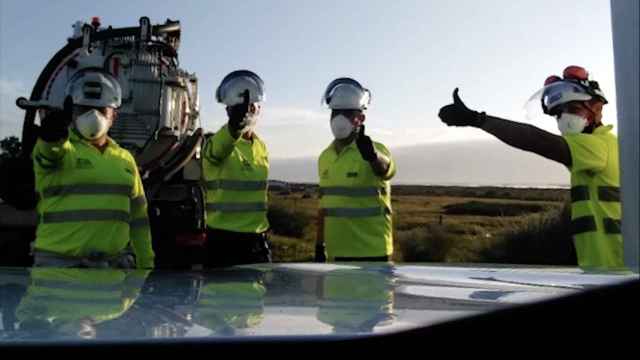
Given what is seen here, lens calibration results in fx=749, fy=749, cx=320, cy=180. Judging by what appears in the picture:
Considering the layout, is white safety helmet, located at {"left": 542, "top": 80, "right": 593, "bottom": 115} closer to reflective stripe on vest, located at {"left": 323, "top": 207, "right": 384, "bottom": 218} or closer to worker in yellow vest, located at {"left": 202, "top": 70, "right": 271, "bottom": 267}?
reflective stripe on vest, located at {"left": 323, "top": 207, "right": 384, "bottom": 218}

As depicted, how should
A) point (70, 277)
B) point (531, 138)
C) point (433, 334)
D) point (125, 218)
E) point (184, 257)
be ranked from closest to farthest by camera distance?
point (433, 334) → point (70, 277) → point (531, 138) → point (125, 218) → point (184, 257)

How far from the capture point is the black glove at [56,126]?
4.12m

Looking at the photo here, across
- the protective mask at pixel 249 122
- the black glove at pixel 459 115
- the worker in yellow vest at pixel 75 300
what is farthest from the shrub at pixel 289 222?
the worker in yellow vest at pixel 75 300

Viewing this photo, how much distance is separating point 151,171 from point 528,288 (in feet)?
27.2

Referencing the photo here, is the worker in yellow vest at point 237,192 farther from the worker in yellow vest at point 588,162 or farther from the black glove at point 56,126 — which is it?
the worker in yellow vest at point 588,162

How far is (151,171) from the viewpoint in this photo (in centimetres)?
968

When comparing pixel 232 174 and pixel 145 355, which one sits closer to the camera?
pixel 145 355

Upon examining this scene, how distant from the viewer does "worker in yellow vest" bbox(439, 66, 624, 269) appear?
384cm

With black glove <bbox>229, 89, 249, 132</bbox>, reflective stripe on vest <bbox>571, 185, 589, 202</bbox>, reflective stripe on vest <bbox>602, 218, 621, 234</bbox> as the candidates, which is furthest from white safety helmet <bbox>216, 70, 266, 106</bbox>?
reflective stripe on vest <bbox>602, 218, 621, 234</bbox>

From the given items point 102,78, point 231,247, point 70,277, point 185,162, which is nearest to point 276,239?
point 185,162

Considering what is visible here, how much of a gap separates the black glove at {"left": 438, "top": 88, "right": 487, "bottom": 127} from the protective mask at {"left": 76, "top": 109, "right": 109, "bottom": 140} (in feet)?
7.05

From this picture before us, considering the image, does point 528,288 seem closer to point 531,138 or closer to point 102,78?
point 531,138

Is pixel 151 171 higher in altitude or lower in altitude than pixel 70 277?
higher

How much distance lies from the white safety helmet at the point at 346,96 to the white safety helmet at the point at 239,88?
58cm
